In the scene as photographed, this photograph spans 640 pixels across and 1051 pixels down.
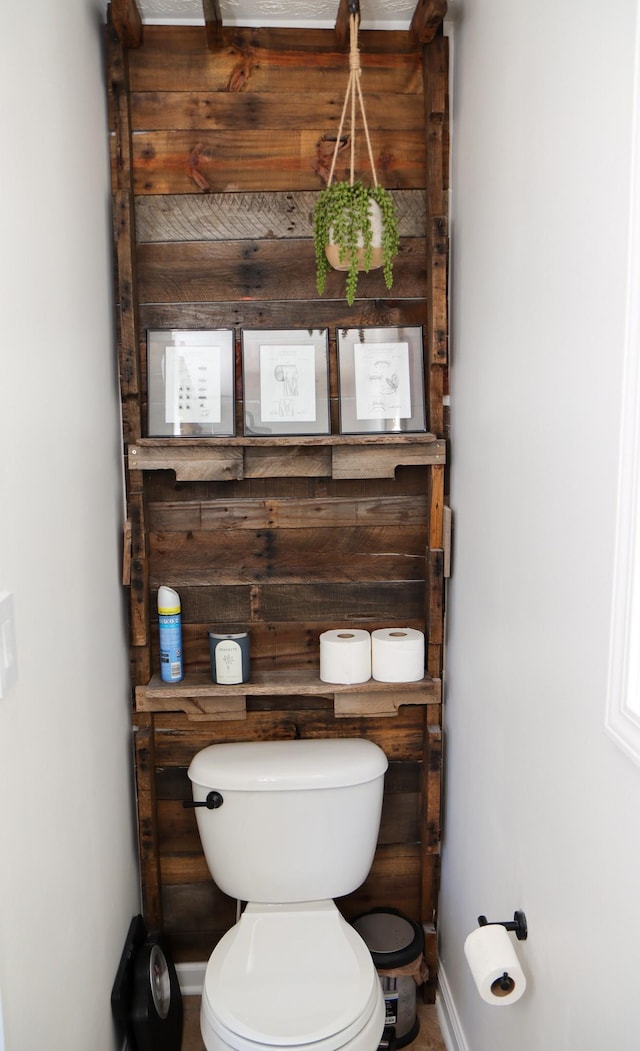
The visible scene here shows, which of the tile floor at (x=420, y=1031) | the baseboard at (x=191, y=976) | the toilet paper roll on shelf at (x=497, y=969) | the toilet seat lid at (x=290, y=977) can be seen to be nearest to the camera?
the toilet paper roll on shelf at (x=497, y=969)

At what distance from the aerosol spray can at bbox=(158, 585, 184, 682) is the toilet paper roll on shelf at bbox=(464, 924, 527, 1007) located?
3.10ft

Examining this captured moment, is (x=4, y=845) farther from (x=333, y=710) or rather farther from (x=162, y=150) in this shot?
(x=162, y=150)

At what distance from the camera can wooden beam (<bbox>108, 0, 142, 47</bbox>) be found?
5.29 ft

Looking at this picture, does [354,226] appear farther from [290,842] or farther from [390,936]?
[390,936]

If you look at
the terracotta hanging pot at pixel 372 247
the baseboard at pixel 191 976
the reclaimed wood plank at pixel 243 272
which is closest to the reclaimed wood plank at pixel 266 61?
the reclaimed wood plank at pixel 243 272

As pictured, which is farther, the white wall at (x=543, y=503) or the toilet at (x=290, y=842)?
the toilet at (x=290, y=842)

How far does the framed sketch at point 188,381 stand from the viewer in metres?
1.85

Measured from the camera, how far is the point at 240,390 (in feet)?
6.20

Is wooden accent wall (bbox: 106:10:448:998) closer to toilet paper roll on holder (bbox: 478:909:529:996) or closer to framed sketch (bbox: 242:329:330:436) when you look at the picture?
framed sketch (bbox: 242:329:330:436)

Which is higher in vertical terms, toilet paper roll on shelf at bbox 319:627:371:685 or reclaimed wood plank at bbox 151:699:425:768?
toilet paper roll on shelf at bbox 319:627:371:685

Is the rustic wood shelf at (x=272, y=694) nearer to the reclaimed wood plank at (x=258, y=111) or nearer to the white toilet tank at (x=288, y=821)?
the white toilet tank at (x=288, y=821)

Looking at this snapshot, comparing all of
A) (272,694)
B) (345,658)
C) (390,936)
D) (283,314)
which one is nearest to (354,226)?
(283,314)

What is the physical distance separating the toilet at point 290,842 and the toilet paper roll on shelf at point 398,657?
19 cm

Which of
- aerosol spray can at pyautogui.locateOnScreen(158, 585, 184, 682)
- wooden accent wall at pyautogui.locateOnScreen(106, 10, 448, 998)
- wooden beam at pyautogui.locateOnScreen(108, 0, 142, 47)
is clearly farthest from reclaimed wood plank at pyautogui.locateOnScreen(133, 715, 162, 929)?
wooden beam at pyautogui.locateOnScreen(108, 0, 142, 47)
